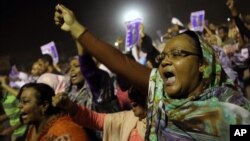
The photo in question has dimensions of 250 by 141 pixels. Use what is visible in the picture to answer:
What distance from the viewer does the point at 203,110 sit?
2.11 meters

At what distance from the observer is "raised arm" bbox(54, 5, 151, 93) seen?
91.9 inches

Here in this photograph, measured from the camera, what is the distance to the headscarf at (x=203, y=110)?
2.06 meters

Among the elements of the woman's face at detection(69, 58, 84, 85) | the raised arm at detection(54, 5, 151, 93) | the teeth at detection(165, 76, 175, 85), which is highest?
the raised arm at detection(54, 5, 151, 93)

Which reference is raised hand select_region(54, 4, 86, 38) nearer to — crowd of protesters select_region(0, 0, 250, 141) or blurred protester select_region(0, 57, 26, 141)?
crowd of protesters select_region(0, 0, 250, 141)

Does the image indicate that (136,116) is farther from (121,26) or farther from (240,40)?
(121,26)

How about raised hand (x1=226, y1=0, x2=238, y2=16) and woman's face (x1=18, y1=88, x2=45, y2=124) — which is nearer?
woman's face (x1=18, y1=88, x2=45, y2=124)

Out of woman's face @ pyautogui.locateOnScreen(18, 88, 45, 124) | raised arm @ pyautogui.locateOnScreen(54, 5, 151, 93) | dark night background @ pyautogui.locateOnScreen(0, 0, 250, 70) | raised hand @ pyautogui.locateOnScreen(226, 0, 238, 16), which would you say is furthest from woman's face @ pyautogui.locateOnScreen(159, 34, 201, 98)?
dark night background @ pyautogui.locateOnScreen(0, 0, 250, 70)

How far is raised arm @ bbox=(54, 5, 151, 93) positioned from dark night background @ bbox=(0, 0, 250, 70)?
11.9m

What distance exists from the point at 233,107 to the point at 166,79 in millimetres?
382

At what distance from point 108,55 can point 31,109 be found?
1.58 meters

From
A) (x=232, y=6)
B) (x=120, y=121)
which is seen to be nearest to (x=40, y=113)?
(x=120, y=121)

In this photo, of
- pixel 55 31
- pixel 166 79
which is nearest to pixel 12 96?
pixel 166 79

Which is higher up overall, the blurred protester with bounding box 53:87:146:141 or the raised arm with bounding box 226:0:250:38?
the raised arm with bounding box 226:0:250:38

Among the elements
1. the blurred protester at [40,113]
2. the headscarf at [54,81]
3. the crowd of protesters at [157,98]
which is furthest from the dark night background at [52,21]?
the crowd of protesters at [157,98]
